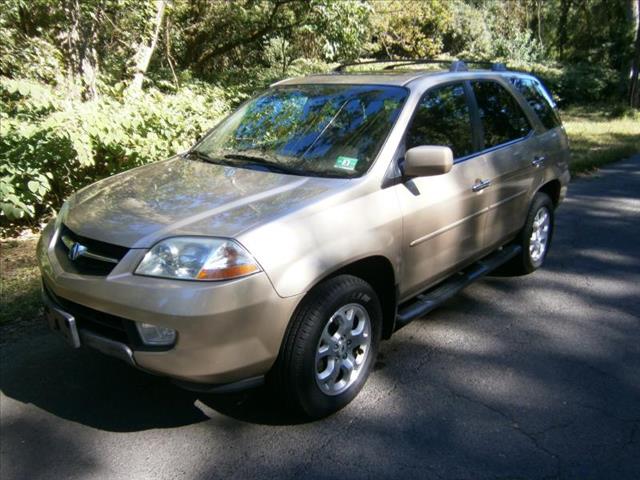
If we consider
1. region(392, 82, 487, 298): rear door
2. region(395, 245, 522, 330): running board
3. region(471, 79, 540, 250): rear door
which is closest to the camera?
region(392, 82, 487, 298): rear door

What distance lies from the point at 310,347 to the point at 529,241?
2845 mm

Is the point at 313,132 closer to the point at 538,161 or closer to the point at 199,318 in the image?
the point at 199,318

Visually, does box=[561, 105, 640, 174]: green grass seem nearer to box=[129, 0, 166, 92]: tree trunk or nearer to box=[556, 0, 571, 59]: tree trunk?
box=[129, 0, 166, 92]: tree trunk

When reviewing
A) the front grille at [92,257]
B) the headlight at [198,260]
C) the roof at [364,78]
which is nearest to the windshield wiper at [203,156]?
the roof at [364,78]

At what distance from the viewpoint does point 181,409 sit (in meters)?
3.27

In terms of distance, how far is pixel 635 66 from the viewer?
16062 mm

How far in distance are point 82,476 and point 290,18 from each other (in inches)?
383

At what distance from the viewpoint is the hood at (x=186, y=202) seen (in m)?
2.79

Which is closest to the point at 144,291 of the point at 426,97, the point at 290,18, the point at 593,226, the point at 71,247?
the point at 71,247

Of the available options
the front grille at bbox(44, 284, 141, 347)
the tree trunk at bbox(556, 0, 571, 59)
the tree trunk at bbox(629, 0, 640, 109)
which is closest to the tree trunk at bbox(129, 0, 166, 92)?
the front grille at bbox(44, 284, 141, 347)

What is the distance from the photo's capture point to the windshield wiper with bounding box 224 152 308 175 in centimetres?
344

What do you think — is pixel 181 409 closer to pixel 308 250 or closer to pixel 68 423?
pixel 68 423

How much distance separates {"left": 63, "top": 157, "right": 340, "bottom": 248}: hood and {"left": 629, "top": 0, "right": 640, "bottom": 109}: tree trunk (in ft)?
50.6

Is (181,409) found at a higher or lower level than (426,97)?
lower
